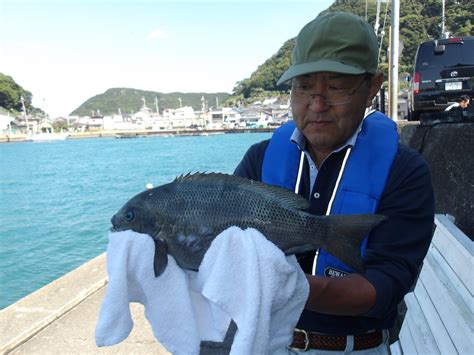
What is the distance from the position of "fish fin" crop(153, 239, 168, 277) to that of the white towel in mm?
24

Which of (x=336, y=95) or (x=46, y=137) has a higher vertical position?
(x=336, y=95)

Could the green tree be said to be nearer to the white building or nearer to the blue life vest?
the white building

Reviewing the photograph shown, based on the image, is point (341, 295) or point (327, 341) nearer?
point (341, 295)

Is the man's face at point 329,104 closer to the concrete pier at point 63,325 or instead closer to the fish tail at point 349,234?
the fish tail at point 349,234

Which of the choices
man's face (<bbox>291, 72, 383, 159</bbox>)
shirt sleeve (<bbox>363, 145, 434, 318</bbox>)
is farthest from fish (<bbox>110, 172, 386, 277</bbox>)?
man's face (<bbox>291, 72, 383, 159</bbox>)

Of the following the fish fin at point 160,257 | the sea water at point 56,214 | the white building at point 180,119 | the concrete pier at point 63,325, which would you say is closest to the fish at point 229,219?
the fish fin at point 160,257

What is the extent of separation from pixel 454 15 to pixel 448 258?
4923 centimetres

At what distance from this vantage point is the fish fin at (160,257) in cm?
166

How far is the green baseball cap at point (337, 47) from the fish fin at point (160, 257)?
901mm

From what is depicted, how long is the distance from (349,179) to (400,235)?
0.35m

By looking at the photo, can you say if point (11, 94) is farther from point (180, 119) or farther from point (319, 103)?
point (319, 103)

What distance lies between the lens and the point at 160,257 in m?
1.71

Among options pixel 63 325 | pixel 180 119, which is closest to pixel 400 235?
pixel 63 325

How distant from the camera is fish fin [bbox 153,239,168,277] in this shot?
5.44ft
